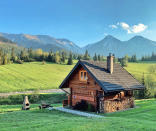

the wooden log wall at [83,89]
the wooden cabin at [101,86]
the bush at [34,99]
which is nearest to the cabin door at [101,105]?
the wooden cabin at [101,86]

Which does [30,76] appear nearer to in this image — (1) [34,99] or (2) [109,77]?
(1) [34,99]

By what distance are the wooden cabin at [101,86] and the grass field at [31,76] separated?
3258cm

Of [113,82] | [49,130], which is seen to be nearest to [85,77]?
[113,82]

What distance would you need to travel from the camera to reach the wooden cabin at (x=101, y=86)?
19156 mm

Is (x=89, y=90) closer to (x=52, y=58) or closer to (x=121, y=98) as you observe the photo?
(x=121, y=98)

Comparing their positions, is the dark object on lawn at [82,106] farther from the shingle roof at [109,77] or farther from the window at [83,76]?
the shingle roof at [109,77]

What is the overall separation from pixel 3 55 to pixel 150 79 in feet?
200

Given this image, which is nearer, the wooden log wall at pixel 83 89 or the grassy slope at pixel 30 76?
the wooden log wall at pixel 83 89

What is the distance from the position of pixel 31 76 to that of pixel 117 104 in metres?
55.1

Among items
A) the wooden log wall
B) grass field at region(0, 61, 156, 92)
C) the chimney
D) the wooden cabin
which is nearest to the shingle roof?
the wooden cabin

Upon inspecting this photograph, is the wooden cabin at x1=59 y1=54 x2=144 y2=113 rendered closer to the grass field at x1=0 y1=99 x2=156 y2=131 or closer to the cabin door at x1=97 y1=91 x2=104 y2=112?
the cabin door at x1=97 y1=91 x2=104 y2=112

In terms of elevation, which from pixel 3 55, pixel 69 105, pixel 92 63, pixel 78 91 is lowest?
pixel 69 105

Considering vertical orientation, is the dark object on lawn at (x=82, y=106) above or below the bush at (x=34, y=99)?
above

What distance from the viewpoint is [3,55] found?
77.7 m
